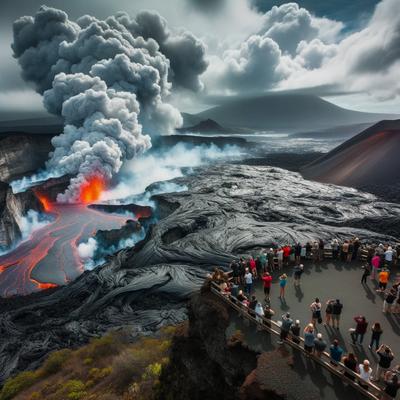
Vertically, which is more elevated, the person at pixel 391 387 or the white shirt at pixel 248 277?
the person at pixel 391 387

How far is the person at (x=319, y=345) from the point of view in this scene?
10.4m

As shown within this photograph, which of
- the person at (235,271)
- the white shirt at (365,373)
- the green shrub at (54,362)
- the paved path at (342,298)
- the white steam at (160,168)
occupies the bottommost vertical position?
the white steam at (160,168)

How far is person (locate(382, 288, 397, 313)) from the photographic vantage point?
42.0ft

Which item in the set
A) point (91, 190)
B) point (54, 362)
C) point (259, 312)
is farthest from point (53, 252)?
point (259, 312)

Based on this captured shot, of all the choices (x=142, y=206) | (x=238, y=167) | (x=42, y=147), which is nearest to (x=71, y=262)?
(x=142, y=206)

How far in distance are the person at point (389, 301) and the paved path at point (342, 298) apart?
246 mm

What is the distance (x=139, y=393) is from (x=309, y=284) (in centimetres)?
1078

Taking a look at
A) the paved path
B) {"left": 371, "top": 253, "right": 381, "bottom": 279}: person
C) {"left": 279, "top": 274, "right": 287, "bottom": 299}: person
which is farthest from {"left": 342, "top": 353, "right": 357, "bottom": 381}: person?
{"left": 371, "top": 253, "right": 381, "bottom": 279}: person

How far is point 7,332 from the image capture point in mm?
26750

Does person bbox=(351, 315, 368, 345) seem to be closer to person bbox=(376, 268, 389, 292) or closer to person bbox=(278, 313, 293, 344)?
person bbox=(278, 313, 293, 344)

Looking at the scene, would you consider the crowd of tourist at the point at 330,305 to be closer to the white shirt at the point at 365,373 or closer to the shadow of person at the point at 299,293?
the white shirt at the point at 365,373

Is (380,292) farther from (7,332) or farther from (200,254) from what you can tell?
(7,332)

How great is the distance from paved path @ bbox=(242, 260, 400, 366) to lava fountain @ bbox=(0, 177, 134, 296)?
3191 centimetres

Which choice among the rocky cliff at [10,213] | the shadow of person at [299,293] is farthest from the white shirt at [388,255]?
the rocky cliff at [10,213]
